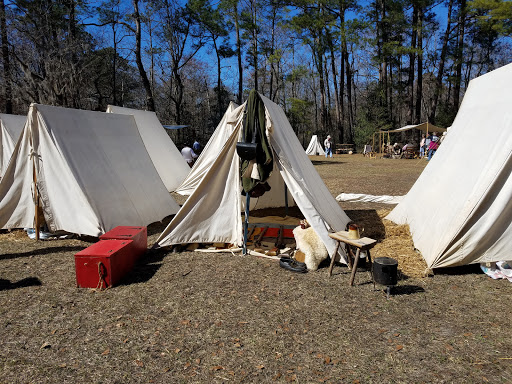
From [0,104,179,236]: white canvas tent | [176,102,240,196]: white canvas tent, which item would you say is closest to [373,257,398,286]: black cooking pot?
[0,104,179,236]: white canvas tent

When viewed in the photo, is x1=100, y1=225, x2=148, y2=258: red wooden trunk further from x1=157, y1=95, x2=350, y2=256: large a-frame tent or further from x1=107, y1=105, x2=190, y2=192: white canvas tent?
x1=107, y1=105, x2=190, y2=192: white canvas tent

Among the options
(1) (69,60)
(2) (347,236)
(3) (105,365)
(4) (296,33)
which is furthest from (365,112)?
(3) (105,365)

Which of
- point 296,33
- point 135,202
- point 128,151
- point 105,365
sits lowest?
point 105,365

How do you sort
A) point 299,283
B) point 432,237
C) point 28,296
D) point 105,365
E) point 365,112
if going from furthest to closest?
point 365,112
point 432,237
point 299,283
point 28,296
point 105,365

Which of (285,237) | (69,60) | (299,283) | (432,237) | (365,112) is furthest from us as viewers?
(365,112)

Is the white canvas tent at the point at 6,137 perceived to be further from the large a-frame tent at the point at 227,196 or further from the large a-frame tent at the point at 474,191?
the large a-frame tent at the point at 474,191

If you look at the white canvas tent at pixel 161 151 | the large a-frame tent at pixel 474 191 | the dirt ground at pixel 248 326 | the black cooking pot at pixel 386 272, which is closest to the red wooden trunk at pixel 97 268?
the dirt ground at pixel 248 326

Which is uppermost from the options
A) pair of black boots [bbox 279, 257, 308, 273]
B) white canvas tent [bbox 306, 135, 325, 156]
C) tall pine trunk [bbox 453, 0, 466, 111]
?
tall pine trunk [bbox 453, 0, 466, 111]

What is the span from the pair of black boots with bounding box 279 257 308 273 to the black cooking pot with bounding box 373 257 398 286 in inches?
36.4

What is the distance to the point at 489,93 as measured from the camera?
4.93m

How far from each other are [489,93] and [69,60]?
61.6ft

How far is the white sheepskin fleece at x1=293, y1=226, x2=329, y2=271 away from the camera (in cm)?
428

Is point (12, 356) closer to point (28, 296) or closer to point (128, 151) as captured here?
point (28, 296)

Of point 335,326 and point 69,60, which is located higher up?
point 69,60
